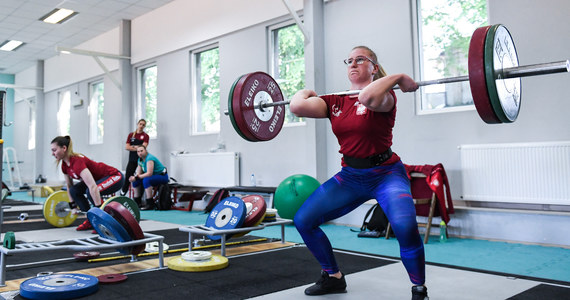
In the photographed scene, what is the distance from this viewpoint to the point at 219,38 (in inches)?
249

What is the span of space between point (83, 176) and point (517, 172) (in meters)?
3.66

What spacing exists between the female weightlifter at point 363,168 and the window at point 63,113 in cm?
977

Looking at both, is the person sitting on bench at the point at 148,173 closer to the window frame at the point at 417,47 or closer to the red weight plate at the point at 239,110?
the window frame at the point at 417,47

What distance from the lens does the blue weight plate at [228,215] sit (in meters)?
3.11

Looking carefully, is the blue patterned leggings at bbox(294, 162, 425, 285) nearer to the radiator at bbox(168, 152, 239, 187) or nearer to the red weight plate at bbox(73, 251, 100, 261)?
the red weight plate at bbox(73, 251, 100, 261)

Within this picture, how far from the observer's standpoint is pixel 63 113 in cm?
1055

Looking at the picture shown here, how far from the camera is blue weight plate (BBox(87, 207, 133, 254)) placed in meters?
2.61

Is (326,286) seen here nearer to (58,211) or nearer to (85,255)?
(85,255)

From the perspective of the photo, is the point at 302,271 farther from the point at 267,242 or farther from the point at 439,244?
the point at 439,244

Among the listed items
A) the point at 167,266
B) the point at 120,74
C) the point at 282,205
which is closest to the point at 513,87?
the point at 167,266

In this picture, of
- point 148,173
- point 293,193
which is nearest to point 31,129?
point 148,173

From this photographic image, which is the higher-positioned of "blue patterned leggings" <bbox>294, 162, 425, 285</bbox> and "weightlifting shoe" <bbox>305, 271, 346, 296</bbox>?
"blue patterned leggings" <bbox>294, 162, 425, 285</bbox>

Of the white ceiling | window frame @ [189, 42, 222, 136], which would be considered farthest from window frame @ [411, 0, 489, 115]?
the white ceiling

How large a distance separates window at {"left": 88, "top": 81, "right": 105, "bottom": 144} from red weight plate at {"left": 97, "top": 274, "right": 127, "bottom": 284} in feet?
23.7
